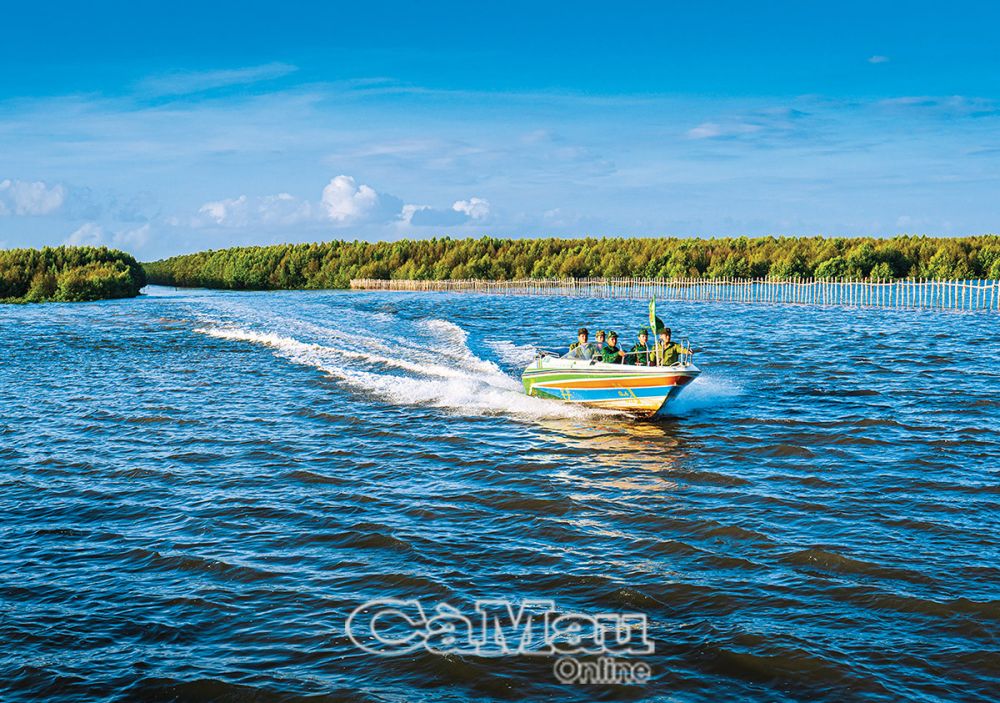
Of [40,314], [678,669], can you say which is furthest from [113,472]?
[40,314]

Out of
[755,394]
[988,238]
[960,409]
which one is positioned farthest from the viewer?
[988,238]

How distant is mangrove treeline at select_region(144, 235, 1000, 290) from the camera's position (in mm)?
101062

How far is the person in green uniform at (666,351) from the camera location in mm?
20781

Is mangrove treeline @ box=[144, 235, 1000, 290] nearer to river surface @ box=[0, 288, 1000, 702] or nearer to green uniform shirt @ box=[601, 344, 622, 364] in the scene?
green uniform shirt @ box=[601, 344, 622, 364]

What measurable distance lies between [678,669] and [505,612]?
2096mm

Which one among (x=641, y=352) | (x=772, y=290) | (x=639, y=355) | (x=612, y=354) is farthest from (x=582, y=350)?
(x=772, y=290)

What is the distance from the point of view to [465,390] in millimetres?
25422

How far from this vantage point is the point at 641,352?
2100 cm

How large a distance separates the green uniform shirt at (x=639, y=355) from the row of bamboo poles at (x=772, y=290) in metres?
45.2

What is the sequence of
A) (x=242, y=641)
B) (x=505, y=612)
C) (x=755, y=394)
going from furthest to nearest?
(x=755, y=394), (x=505, y=612), (x=242, y=641)

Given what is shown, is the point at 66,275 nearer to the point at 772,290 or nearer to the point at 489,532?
the point at 772,290

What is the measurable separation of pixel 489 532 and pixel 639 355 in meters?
9.49

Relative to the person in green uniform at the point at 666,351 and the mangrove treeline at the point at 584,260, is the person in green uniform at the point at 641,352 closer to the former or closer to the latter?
the person in green uniform at the point at 666,351

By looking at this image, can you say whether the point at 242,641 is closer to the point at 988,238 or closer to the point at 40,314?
the point at 40,314
